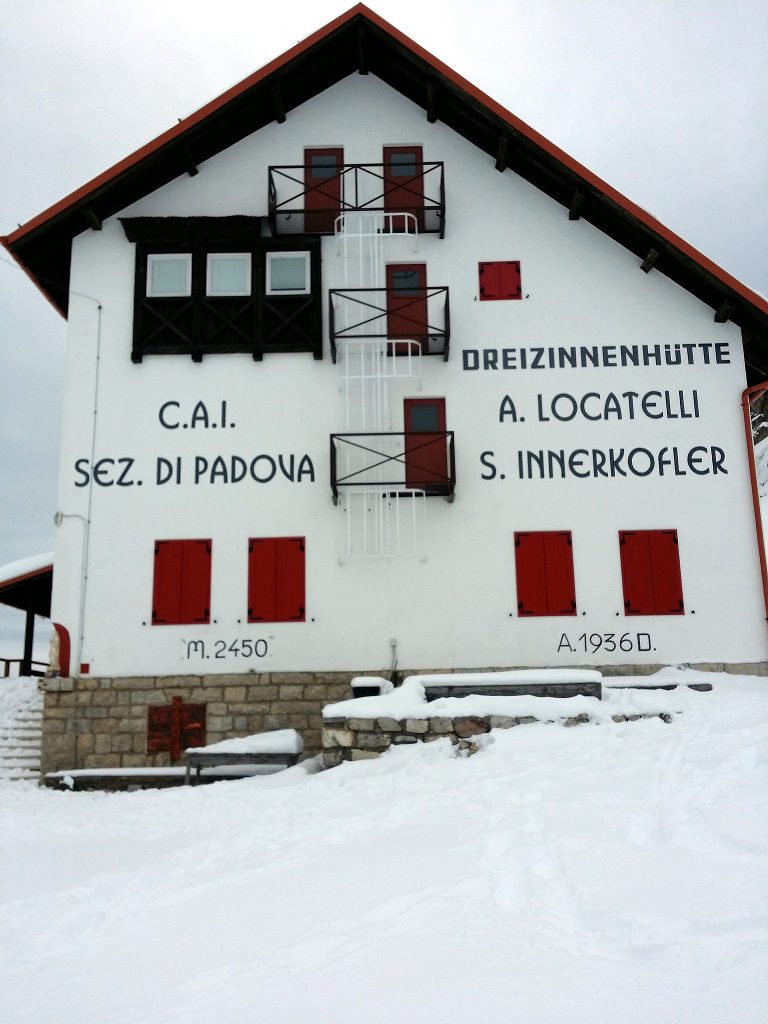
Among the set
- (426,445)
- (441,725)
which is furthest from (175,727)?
(426,445)

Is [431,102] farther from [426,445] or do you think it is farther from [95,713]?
[95,713]

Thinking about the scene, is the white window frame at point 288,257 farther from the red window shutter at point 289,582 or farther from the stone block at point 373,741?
the stone block at point 373,741

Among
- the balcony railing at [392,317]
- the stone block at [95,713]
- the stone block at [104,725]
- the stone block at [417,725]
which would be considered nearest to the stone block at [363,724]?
the stone block at [417,725]

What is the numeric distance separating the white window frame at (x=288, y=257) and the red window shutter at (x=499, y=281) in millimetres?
2930

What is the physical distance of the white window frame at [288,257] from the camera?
15.1 meters

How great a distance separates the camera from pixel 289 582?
14070 millimetres

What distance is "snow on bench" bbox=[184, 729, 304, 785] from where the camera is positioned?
11453mm

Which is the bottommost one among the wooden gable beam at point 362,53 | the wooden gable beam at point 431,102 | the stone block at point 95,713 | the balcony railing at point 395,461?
the stone block at point 95,713

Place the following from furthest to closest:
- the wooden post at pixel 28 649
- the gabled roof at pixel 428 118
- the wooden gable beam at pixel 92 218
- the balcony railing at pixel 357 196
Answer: the wooden post at pixel 28 649
the balcony railing at pixel 357 196
the wooden gable beam at pixel 92 218
the gabled roof at pixel 428 118

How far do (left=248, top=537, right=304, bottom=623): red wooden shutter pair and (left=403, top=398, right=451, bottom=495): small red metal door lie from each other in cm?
218

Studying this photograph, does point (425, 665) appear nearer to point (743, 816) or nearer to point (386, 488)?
point (386, 488)

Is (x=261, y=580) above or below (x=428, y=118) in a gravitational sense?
below

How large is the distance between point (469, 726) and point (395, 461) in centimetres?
575

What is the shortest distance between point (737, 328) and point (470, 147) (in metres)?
5.59
